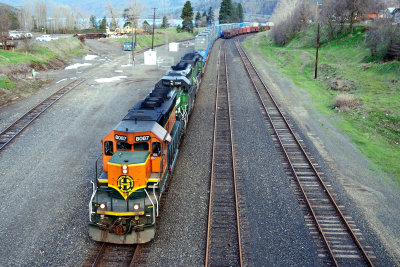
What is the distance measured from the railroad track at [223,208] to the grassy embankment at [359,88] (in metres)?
7.39

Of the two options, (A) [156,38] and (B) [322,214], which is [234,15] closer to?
(A) [156,38]

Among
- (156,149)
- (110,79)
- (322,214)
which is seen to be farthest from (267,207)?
(110,79)

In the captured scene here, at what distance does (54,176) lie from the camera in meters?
14.7

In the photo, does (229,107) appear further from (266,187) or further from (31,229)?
(31,229)

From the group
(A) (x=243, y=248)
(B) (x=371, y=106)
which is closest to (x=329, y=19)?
(B) (x=371, y=106)

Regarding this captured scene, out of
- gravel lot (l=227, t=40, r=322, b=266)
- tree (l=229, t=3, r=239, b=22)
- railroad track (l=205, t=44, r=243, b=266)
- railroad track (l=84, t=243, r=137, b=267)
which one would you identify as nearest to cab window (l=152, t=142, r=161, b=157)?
railroad track (l=205, t=44, r=243, b=266)

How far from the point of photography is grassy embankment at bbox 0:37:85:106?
28672 mm

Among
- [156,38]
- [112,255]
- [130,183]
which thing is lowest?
[112,255]

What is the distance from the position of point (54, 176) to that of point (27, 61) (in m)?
29.4

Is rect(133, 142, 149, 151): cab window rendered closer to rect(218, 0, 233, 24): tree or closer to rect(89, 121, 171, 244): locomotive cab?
rect(89, 121, 171, 244): locomotive cab

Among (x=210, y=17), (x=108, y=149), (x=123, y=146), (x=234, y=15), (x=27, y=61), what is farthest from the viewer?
(x=210, y=17)

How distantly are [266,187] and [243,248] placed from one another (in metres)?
4.08

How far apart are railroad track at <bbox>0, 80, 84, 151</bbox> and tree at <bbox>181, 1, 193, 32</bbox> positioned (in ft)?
290

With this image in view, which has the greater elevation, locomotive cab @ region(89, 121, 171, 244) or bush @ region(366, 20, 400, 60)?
bush @ region(366, 20, 400, 60)
